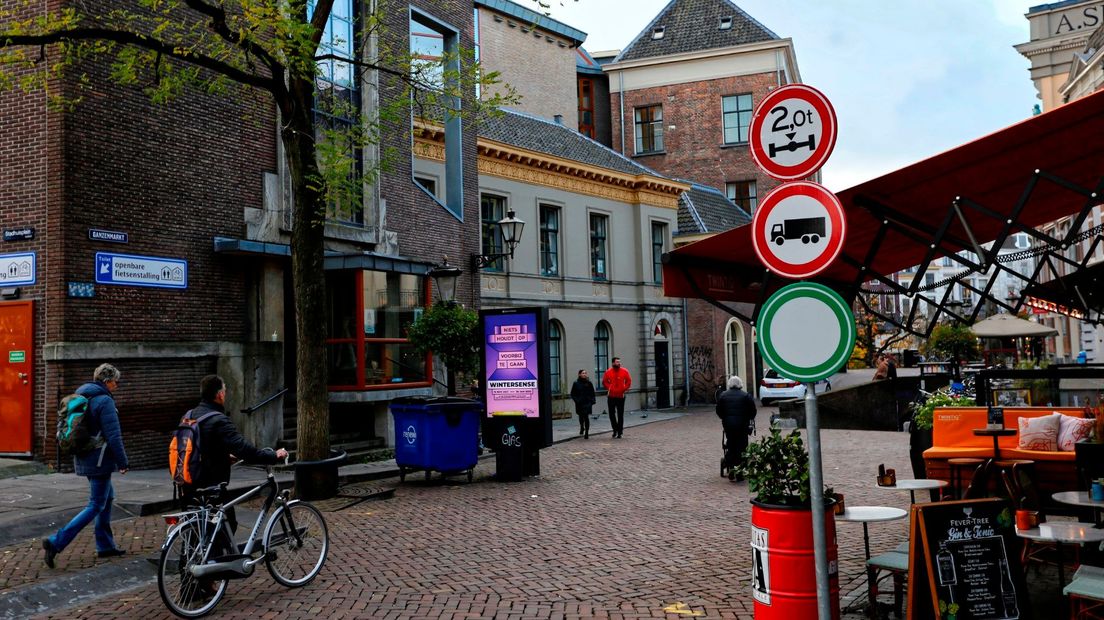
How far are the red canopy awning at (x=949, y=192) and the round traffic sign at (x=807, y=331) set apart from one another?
4.61 feet

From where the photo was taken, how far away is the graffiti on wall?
36.3 m

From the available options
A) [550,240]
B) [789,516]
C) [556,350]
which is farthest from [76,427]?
[550,240]

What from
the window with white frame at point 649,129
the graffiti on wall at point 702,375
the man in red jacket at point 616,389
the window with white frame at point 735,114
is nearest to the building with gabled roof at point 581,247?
the graffiti on wall at point 702,375

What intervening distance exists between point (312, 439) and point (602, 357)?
65.0ft

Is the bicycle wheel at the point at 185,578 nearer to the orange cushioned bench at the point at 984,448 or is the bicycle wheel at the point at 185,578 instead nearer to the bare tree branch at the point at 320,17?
the orange cushioned bench at the point at 984,448

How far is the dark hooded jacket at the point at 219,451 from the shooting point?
23.5ft

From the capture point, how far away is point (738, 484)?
Result: 43.5 ft

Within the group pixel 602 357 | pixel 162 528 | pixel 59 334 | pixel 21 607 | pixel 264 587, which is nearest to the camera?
pixel 21 607

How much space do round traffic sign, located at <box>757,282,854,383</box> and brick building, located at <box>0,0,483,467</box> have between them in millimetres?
11177

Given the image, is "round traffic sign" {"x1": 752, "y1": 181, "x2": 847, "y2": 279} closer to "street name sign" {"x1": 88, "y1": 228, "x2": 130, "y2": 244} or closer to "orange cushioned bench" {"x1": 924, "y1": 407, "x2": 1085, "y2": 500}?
"orange cushioned bench" {"x1": 924, "y1": 407, "x2": 1085, "y2": 500}

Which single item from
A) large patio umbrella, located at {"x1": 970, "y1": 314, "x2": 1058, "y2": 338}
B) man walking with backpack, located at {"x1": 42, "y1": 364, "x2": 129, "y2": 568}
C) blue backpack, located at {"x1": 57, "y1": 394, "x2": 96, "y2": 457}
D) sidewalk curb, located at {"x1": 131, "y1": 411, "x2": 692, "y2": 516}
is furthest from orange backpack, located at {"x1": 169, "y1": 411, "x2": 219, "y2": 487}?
large patio umbrella, located at {"x1": 970, "y1": 314, "x2": 1058, "y2": 338}

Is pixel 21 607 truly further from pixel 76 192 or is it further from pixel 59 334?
pixel 76 192

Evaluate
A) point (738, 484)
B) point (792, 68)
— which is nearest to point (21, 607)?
point (738, 484)

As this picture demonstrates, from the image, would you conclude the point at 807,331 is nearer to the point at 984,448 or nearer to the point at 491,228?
the point at 984,448
